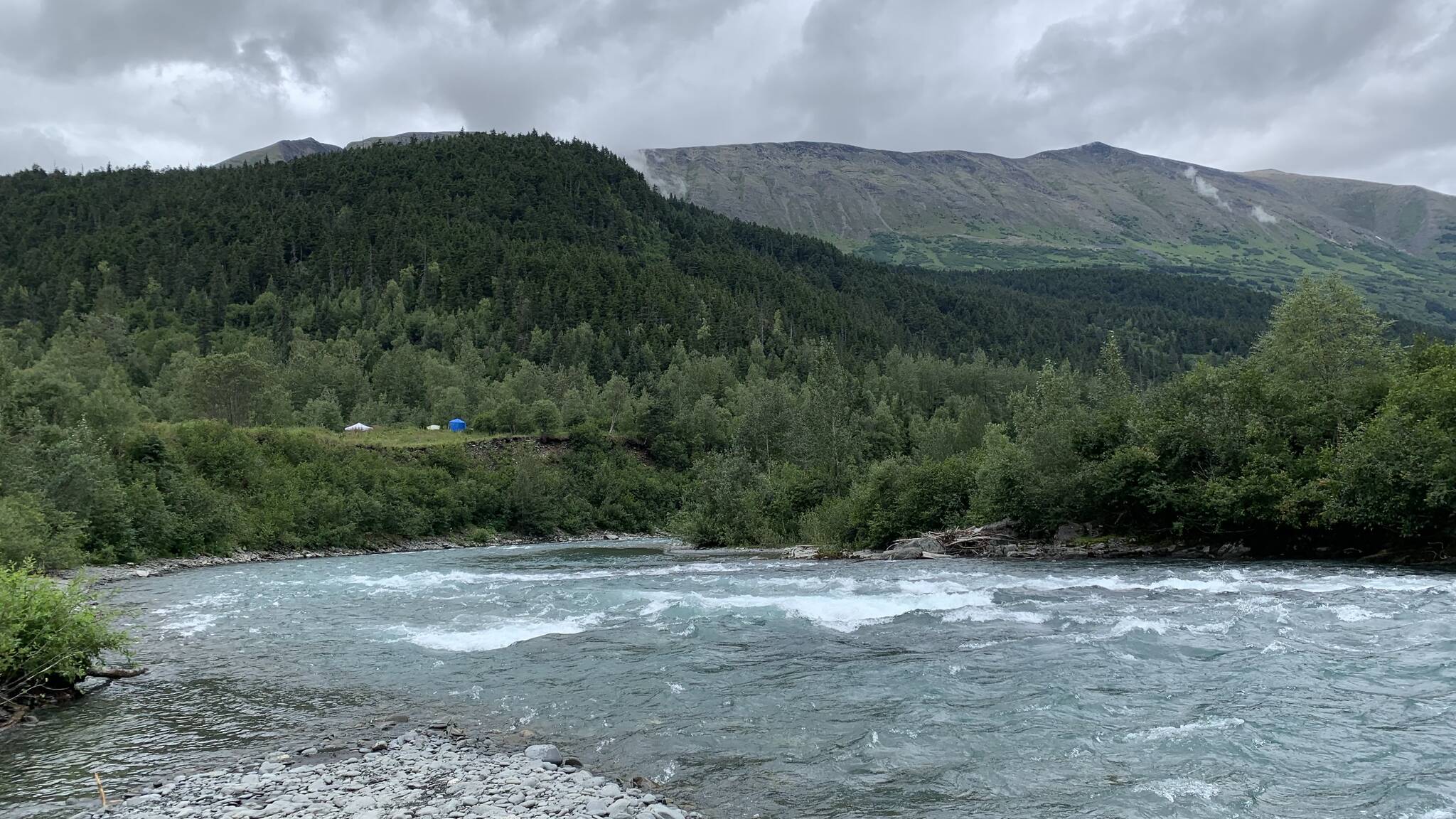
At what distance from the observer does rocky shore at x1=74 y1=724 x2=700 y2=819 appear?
11305 millimetres

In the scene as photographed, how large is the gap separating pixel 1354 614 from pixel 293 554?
72.0 meters

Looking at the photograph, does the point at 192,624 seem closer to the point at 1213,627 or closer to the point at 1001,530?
the point at 1213,627

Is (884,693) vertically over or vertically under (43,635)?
under

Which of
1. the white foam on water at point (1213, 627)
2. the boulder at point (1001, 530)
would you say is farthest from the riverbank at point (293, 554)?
the boulder at point (1001, 530)

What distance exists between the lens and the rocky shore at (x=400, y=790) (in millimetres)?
11305

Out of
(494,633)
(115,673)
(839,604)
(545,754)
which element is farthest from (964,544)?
(115,673)

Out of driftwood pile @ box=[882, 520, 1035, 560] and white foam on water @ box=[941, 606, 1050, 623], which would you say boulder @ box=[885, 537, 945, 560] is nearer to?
driftwood pile @ box=[882, 520, 1035, 560]

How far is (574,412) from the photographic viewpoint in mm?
132875

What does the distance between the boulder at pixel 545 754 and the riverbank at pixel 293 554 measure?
11804 mm

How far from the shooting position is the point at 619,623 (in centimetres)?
2700

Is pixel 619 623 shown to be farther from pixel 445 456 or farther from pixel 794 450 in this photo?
pixel 445 456

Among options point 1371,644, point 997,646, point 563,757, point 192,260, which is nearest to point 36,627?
point 563,757

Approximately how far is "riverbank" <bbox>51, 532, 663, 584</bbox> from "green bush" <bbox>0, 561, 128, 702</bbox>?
1.84 metres

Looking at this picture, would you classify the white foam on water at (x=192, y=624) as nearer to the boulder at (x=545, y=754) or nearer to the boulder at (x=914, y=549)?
the boulder at (x=545, y=754)
